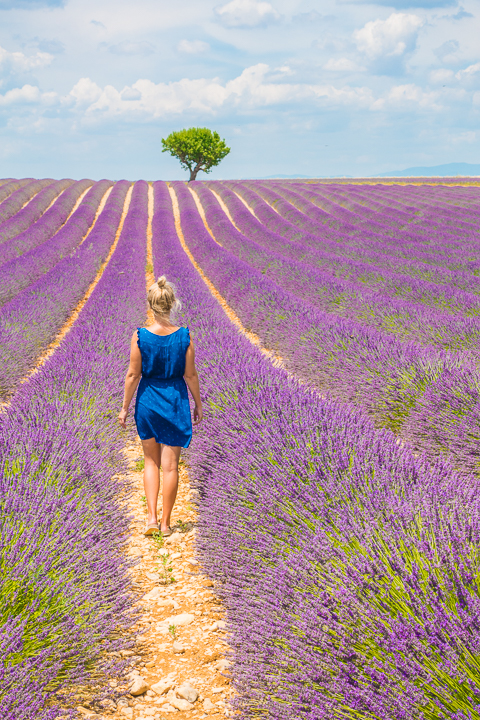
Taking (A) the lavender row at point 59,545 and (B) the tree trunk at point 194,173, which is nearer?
(A) the lavender row at point 59,545

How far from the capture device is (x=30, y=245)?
14.6m

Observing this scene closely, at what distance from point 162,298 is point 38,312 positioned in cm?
535

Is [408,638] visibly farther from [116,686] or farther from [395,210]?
[395,210]

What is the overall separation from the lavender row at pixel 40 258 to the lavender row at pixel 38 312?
521 mm

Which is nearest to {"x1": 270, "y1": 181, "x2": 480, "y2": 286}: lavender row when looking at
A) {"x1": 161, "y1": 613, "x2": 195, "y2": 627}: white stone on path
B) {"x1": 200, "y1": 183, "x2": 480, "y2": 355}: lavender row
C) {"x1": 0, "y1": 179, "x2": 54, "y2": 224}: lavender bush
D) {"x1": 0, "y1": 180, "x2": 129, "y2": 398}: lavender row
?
{"x1": 200, "y1": 183, "x2": 480, "y2": 355}: lavender row

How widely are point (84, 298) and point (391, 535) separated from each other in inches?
377

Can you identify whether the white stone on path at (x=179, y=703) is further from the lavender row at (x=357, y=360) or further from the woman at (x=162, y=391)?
the lavender row at (x=357, y=360)

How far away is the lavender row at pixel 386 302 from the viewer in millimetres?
5625

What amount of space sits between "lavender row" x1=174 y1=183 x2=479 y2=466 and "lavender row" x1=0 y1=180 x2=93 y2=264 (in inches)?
313

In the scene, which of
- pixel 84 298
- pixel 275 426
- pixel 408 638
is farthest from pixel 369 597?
pixel 84 298

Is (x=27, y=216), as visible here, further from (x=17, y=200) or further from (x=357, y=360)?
(x=357, y=360)

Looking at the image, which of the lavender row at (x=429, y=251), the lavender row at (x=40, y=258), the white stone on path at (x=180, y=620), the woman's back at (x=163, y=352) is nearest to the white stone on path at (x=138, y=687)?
the white stone on path at (x=180, y=620)

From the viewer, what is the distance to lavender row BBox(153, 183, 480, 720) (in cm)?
130

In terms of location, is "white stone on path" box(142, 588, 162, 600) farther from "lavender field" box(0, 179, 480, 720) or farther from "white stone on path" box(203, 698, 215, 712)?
"white stone on path" box(203, 698, 215, 712)
